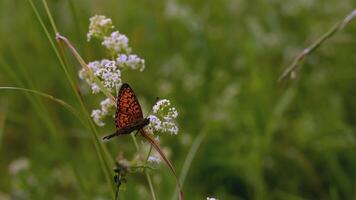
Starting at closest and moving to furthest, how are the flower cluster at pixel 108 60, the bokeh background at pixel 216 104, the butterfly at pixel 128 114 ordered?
the butterfly at pixel 128 114 → the flower cluster at pixel 108 60 → the bokeh background at pixel 216 104

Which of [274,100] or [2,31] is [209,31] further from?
[2,31]

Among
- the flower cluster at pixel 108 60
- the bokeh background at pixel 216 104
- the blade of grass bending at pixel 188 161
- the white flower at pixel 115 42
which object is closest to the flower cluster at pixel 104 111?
the flower cluster at pixel 108 60

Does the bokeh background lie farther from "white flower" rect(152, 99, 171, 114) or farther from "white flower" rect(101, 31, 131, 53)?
"white flower" rect(152, 99, 171, 114)

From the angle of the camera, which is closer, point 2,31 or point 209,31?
point 209,31

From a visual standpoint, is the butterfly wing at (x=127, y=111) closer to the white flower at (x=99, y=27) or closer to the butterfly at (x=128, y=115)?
the butterfly at (x=128, y=115)

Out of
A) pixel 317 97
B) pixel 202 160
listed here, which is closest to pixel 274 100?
pixel 317 97

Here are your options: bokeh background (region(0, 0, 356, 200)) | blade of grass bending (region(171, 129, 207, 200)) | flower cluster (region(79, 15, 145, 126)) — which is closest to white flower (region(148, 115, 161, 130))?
flower cluster (region(79, 15, 145, 126))
